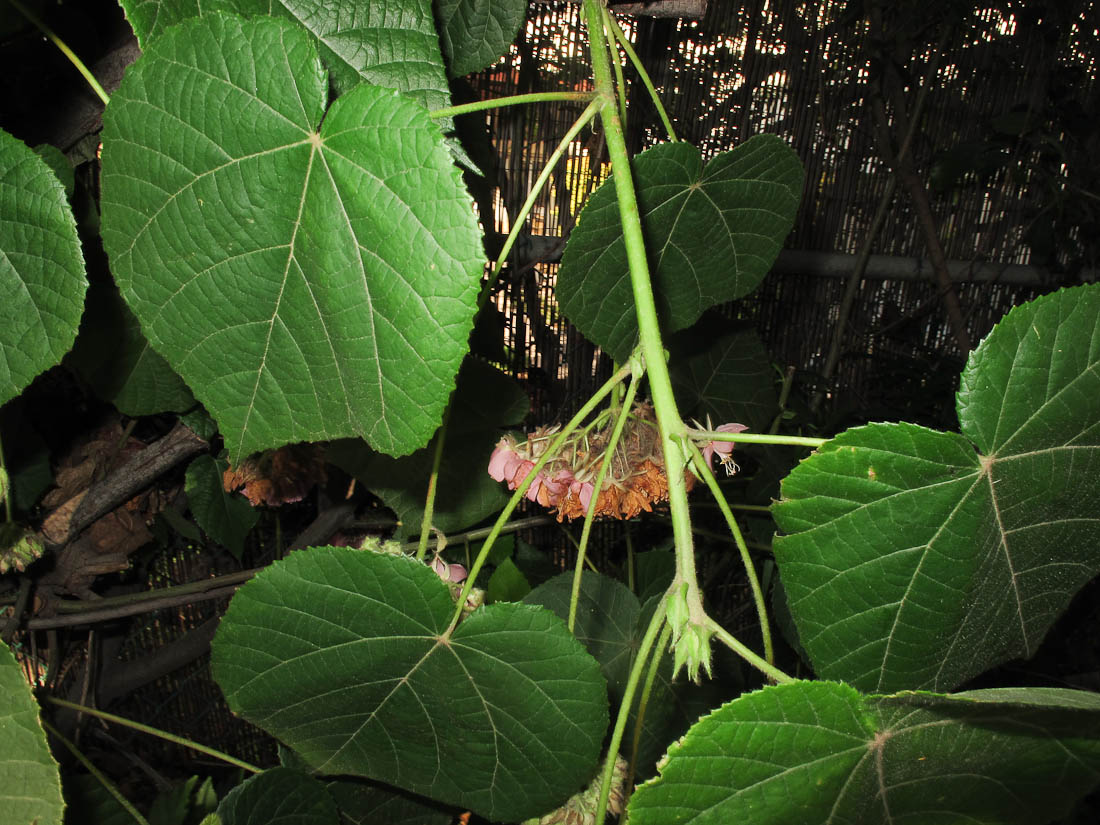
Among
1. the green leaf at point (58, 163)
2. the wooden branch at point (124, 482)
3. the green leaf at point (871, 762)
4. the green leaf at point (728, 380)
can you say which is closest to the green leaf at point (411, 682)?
the green leaf at point (871, 762)

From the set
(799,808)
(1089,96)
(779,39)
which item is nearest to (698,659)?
(799,808)

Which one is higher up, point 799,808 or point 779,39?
point 779,39

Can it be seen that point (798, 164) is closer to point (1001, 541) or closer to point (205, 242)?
point (1001, 541)

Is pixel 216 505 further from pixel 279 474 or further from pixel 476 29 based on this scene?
pixel 476 29

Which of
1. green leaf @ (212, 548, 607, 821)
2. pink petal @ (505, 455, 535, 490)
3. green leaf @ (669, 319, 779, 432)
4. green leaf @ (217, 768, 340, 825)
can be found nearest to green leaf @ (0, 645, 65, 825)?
green leaf @ (212, 548, 607, 821)

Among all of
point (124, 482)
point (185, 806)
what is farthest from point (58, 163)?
point (185, 806)

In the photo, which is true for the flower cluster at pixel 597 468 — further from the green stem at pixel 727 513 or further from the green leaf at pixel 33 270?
the green leaf at pixel 33 270

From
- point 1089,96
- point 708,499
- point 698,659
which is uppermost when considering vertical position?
point 1089,96
